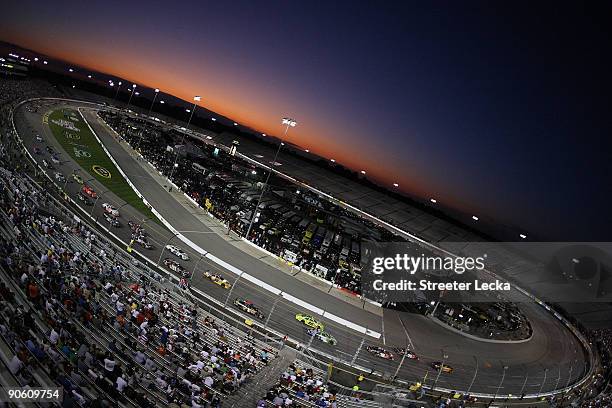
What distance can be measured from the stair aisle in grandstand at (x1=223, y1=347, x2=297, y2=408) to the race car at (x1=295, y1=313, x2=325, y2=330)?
6701mm

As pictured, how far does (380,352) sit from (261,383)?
14.6 m

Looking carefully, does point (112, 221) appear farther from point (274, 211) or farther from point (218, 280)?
point (274, 211)

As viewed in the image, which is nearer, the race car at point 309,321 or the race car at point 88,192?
the race car at point 309,321

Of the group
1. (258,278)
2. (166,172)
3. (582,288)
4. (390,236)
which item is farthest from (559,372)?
(166,172)

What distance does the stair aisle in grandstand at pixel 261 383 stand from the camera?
1533 cm

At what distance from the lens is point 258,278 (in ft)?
114

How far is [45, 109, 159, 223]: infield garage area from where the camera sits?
148ft

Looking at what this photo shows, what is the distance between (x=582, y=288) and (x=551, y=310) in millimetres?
12513

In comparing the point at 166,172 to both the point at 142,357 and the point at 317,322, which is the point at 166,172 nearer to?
the point at 317,322

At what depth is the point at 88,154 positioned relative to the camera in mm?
55406

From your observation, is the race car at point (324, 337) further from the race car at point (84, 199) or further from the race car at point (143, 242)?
the race car at point (84, 199)

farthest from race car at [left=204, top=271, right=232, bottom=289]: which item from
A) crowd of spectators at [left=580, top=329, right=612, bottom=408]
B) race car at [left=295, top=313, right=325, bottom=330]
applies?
crowd of spectators at [left=580, top=329, right=612, bottom=408]

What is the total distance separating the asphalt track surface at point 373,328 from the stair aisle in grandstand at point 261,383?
3544 mm

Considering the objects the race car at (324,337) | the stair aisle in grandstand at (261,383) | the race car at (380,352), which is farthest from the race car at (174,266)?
the race car at (380,352)
